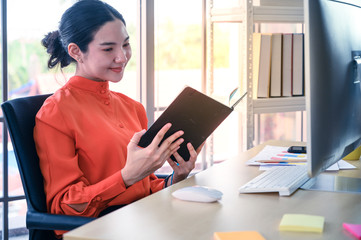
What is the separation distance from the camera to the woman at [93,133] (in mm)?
1397

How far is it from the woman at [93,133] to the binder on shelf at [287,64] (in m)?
1.16

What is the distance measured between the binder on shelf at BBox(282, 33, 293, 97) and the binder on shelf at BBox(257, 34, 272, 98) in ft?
0.29

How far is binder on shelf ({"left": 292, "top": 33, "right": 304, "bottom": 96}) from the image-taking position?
2.69 metres

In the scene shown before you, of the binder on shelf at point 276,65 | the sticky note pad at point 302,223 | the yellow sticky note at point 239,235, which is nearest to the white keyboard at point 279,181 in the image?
the sticky note pad at point 302,223

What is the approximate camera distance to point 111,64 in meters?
1.63

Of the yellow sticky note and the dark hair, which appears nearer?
the yellow sticky note

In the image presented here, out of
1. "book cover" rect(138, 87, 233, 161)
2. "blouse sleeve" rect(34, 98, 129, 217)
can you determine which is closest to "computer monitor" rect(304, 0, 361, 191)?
"book cover" rect(138, 87, 233, 161)

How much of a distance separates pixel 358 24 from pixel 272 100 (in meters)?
1.35

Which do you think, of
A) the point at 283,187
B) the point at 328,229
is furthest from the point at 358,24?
the point at 328,229

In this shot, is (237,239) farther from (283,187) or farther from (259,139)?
(259,139)

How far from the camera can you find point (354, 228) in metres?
0.93

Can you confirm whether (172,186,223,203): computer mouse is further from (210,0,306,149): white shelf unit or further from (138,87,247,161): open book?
(210,0,306,149): white shelf unit

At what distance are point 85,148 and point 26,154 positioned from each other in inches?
6.9

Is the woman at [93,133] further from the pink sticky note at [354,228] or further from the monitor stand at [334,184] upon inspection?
the pink sticky note at [354,228]
